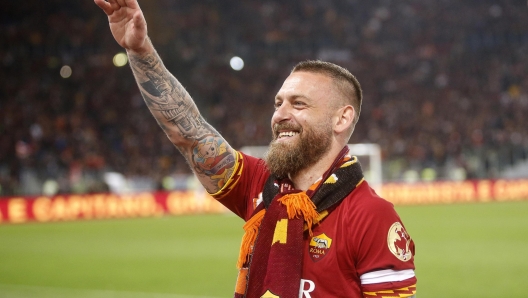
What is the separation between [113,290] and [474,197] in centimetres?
2215

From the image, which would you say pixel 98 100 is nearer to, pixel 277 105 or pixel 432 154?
pixel 432 154

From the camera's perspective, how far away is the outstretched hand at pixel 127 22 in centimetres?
313

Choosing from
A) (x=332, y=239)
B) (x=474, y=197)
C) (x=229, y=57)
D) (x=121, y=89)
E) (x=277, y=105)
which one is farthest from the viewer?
(x=229, y=57)

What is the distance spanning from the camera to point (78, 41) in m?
32.0

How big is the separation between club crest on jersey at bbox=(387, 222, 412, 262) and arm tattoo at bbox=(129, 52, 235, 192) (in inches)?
37.3

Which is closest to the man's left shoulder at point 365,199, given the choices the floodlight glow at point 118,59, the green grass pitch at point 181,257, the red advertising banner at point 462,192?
the green grass pitch at point 181,257

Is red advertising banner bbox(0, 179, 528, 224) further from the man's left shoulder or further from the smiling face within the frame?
the man's left shoulder

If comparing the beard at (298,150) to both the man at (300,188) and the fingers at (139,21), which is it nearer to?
the man at (300,188)

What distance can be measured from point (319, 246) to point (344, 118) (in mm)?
659

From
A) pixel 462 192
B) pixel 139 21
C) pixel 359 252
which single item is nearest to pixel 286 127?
pixel 359 252

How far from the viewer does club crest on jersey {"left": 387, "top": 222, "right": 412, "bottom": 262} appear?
283 cm

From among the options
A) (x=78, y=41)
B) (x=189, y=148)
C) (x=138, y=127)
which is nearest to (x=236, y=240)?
(x=189, y=148)

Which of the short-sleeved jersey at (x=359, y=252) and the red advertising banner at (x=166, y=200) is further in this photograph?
the red advertising banner at (x=166, y=200)

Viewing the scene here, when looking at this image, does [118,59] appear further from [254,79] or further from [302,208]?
[302,208]
